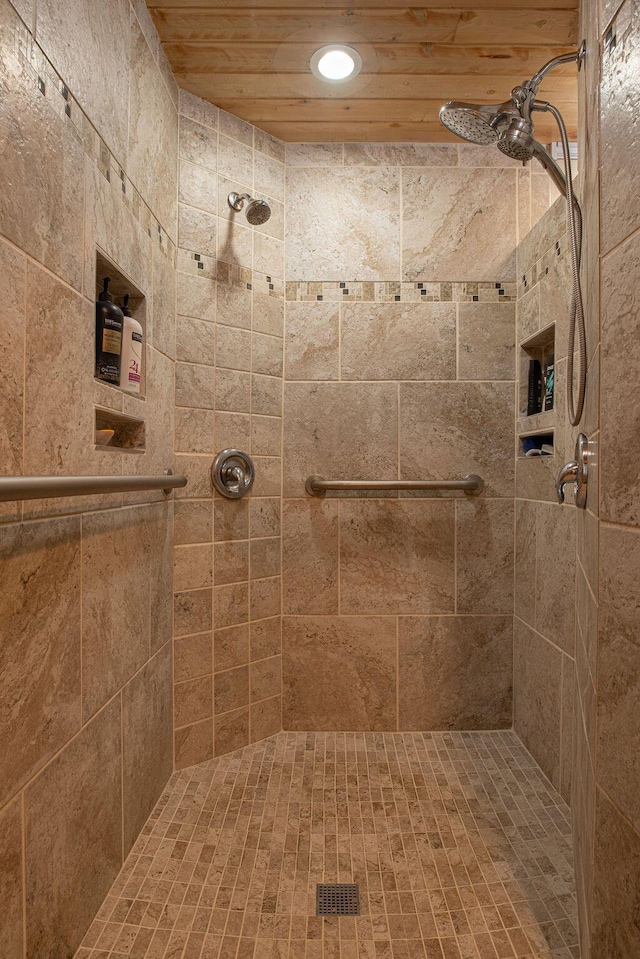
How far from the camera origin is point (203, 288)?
1608mm

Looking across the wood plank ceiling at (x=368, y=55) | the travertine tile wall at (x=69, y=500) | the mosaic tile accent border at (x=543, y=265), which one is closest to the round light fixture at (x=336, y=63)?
the wood plank ceiling at (x=368, y=55)

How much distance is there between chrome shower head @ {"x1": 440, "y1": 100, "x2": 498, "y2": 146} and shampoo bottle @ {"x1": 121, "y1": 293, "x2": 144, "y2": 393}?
0.95m

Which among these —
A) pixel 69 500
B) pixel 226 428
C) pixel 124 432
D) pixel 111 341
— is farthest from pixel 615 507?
pixel 226 428

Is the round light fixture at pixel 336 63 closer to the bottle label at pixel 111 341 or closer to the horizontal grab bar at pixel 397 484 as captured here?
the bottle label at pixel 111 341

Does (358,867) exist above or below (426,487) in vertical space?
below

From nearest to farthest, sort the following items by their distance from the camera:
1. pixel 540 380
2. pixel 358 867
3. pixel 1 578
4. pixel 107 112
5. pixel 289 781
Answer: pixel 1 578 → pixel 107 112 → pixel 358 867 → pixel 289 781 → pixel 540 380

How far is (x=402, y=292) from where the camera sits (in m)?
1.82

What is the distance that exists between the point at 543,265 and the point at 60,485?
155cm

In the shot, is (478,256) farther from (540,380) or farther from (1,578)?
(1,578)

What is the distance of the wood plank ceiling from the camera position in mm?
1327

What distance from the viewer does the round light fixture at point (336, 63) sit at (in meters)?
1.44

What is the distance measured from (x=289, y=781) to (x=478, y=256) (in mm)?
1831

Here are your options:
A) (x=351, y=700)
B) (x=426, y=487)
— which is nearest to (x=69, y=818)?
(x=351, y=700)

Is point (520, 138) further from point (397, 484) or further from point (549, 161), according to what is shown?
point (397, 484)
